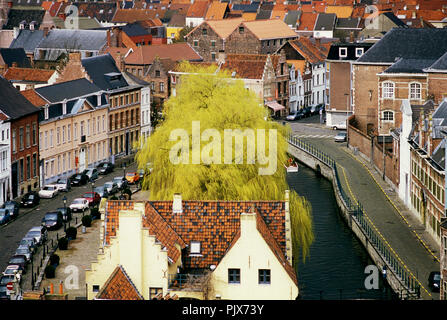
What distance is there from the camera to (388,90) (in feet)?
310

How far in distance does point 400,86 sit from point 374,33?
47.3m

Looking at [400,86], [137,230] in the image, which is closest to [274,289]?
[137,230]

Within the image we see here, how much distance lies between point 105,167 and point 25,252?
30348 mm

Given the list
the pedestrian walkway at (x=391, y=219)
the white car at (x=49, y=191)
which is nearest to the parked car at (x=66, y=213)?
the white car at (x=49, y=191)

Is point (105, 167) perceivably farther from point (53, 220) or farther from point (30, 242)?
point (30, 242)

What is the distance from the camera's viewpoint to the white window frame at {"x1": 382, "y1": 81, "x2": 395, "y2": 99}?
9419 centimetres

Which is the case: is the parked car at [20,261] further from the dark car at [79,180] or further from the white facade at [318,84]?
the white facade at [318,84]

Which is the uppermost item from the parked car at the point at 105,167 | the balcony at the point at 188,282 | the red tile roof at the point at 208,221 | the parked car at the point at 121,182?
the red tile roof at the point at 208,221

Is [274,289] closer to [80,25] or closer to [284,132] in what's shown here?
[284,132]

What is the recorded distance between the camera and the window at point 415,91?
305 ft

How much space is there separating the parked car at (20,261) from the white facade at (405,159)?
27.3 m

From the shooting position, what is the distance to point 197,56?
131125 millimetres

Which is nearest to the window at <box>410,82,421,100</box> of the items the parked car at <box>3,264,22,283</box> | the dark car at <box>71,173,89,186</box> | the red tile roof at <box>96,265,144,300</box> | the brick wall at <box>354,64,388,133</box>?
the brick wall at <box>354,64,388,133</box>
